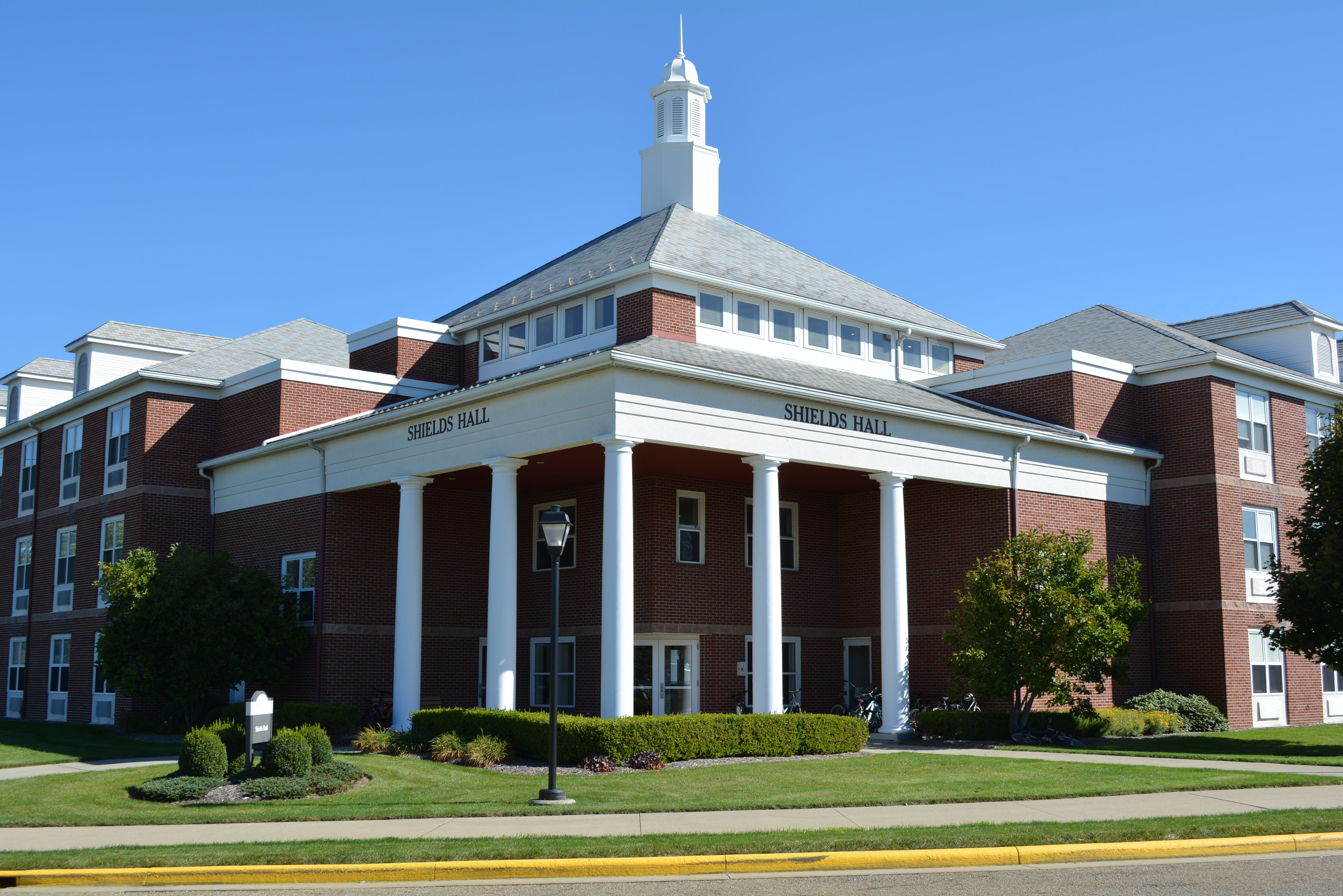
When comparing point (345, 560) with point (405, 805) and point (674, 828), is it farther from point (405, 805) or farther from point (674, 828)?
point (674, 828)

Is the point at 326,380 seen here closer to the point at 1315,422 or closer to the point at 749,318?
the point at 749,318

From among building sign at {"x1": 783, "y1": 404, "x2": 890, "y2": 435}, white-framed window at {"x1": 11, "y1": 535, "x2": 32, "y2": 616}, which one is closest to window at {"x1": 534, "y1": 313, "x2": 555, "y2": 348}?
building sign at {"x1": 783, "y1": 404, "x2": 890, "y2": 435}

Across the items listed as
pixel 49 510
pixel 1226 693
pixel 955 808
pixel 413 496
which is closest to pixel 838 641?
pixel 1226 693

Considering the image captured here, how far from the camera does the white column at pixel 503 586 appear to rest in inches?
942

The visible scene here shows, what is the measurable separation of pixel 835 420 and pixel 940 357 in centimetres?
991

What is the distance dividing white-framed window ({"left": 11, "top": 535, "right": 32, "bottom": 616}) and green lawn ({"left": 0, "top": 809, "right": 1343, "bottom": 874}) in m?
30.8

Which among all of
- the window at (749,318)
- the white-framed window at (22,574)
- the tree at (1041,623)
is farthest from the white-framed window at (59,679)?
the tree at (1041,623)

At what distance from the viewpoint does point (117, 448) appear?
35219 millimetres

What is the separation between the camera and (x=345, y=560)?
97.5 ft

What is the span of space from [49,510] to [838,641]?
25292mm

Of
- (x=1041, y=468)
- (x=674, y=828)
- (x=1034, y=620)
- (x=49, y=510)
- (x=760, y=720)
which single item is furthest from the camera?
(x=49, y=510)

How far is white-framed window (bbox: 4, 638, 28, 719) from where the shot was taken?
39.6 meters

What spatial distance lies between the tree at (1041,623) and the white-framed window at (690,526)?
6616mm

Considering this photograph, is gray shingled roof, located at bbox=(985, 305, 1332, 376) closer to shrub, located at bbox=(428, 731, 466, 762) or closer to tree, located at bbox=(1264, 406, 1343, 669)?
tree, located at bbox=(1264, 406, 1343, 669)
